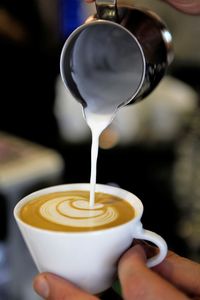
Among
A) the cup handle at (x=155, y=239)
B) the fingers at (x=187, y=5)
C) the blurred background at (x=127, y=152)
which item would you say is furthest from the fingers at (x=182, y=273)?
the blurred background at (x=127, y=152)

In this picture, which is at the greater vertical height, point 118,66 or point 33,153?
point 118,66

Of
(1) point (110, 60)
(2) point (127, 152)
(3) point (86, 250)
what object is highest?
(1) point (110, 60)

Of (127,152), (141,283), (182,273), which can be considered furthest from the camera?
(127,152)

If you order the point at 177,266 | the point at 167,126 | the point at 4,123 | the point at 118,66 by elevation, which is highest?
the point at 118,66

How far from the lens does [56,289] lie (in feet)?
2.12

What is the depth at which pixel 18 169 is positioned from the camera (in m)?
1.66

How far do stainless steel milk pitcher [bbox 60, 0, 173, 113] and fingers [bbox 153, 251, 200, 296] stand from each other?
23 cm

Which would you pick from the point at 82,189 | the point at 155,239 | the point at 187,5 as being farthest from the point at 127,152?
the point at 155,239

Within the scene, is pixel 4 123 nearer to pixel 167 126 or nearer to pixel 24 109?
pixel 24 109

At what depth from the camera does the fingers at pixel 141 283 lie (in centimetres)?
60

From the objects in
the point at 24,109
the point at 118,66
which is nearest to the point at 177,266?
the point at 118,66

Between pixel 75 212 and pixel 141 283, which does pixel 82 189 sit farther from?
pixel 141 283

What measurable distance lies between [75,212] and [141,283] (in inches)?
5.5

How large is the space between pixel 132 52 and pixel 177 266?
1.02 ft
